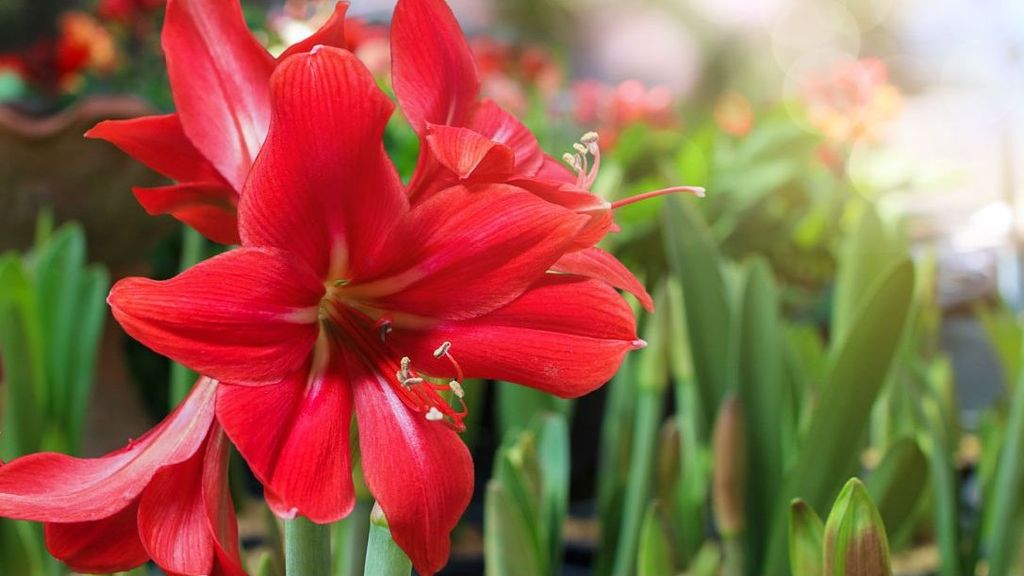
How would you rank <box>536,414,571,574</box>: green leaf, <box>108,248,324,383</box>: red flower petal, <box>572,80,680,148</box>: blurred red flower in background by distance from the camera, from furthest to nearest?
<box>572,80,680,148</box>: blurred red flower in background, <box>536,414,571,574</box>: green leaf, <box>108,248,324,383</box>: red flower petal

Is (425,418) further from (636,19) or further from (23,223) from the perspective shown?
(636,19)

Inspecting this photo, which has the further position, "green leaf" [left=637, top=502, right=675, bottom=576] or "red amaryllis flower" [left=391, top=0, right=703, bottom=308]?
"green leaf" [left=637, top=502, right=675, bottom=576]

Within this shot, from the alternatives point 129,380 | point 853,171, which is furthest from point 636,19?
point 129,380

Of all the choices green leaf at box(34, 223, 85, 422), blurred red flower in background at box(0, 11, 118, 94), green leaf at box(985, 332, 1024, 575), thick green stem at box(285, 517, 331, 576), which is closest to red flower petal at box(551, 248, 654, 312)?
thick green stem at box(285, 517, 331, 576)

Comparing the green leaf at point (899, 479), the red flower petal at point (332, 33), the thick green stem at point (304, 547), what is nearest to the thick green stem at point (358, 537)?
the thick green stem at point (304, 547)

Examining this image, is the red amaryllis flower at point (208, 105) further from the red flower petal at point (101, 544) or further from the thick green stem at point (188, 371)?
the thick green stem at point (188, 371)

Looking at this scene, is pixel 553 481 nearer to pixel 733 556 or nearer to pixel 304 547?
pixel 733 556

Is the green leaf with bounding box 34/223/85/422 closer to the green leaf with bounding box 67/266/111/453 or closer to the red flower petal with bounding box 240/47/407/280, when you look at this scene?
the green leaf with bounding box 67/266/111/453
